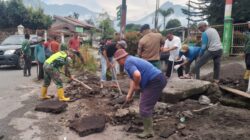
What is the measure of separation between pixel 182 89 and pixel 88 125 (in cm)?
239

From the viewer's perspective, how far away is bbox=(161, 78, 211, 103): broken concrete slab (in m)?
6.46

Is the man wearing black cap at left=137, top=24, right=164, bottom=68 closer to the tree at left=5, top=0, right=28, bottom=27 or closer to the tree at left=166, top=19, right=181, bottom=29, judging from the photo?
the tree at left=5, top=0, right=28, bottom=27

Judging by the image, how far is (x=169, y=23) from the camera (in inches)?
2901

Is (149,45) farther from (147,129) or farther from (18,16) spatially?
(18,16)

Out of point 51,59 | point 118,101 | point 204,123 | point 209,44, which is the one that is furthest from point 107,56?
point 204,123

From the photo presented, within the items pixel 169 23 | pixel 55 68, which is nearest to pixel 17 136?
pixel 55 68

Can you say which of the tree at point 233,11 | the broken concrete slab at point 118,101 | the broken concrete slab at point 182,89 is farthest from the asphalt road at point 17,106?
the tree at point 233,11

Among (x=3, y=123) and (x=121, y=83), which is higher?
(x=121, y=83)

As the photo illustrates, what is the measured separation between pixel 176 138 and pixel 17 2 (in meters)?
29.6

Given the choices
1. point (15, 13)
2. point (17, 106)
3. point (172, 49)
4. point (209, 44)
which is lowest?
point (17, 106)

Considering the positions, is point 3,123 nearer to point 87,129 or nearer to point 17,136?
point 17,136

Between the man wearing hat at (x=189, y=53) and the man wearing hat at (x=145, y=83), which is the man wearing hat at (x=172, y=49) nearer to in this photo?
the man wearing hat at (x=189, y=53)

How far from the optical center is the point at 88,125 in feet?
17.2

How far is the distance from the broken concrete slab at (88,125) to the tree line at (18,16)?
2734 centimetres
